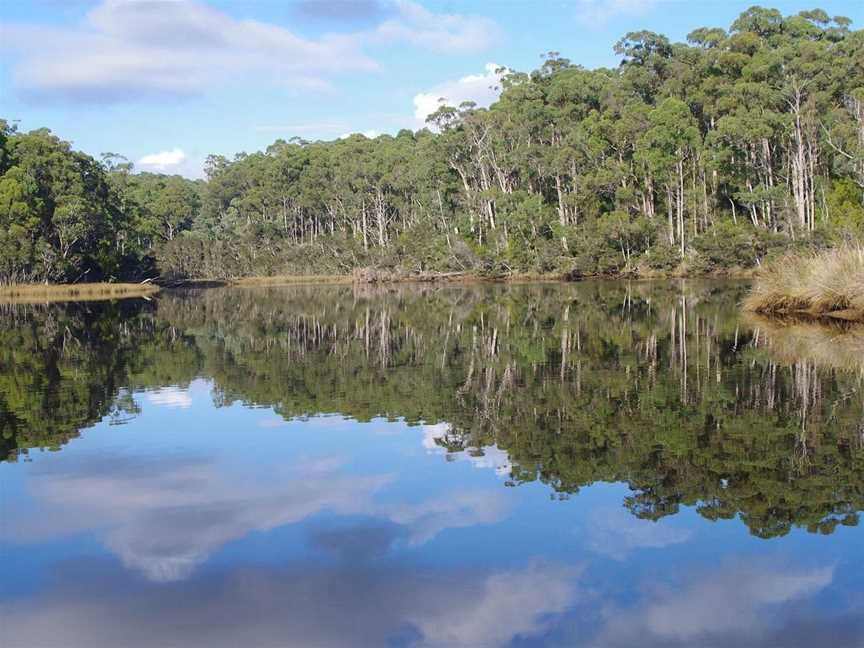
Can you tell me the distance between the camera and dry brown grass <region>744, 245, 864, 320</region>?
66.5ft

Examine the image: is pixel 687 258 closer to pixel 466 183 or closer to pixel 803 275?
pixel 466 183

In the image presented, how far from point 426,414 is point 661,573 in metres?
6.23

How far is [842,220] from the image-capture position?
153ft

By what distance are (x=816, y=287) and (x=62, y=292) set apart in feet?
157

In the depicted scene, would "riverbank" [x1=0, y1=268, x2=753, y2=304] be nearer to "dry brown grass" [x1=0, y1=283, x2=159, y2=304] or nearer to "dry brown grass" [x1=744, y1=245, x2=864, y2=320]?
"dry brown grass" [x1=0, y1=283, x2=159, y2=304]

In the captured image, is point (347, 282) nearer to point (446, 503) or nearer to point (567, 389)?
point (567, 389)

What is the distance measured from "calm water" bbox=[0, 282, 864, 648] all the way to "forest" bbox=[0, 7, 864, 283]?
32243 millimetres

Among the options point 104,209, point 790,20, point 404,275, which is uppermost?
point 790,20

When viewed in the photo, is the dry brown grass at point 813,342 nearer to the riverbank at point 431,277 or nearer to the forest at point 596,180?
the forest at point 596,180

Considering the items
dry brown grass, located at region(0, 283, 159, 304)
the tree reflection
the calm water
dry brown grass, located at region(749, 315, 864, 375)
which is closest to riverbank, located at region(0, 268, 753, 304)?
dry brown grass, located at region(0, 283, 159, 304)

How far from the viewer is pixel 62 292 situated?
56000 mm

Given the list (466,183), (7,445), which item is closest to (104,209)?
(466,183)

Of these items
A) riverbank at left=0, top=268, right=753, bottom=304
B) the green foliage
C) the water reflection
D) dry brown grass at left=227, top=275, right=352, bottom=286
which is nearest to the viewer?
the water reflection

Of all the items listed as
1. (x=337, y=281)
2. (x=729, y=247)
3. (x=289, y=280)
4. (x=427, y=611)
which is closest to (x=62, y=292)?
(x=289, y=280)
